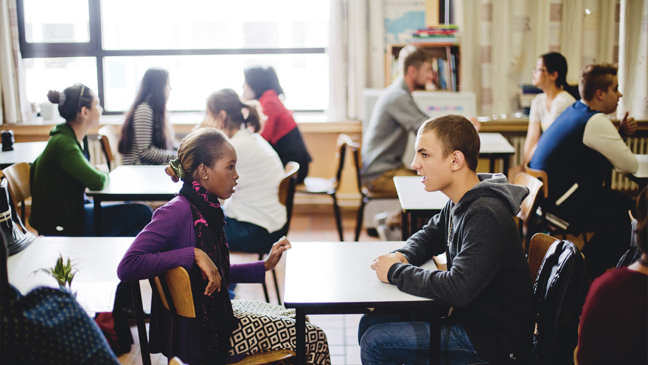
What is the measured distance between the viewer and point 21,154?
3.69 metres

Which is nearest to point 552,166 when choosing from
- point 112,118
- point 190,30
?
point 190,30

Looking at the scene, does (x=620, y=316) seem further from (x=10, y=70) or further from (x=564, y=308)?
(x=10, y=70)

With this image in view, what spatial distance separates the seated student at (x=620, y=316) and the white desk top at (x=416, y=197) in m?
1.24

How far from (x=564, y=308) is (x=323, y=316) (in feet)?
5.55

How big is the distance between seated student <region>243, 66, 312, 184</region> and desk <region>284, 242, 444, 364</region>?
203 centimetres

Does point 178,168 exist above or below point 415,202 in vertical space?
above

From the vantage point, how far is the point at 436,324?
1.56 m

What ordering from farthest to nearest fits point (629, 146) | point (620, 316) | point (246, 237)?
point (629, 146), point (246, 237), point (620, 316)

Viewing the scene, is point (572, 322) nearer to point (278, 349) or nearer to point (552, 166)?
point (278, 349)

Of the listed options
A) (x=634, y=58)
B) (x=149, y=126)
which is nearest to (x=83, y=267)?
(x=149, y=126)

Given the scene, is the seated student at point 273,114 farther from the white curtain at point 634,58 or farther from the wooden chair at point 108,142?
the white curtain at point 634,58

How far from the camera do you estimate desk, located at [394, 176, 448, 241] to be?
2.52 meters

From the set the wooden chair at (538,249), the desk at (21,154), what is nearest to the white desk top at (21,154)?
the desk at (21,154)

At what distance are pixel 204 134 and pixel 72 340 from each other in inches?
34.0
